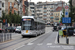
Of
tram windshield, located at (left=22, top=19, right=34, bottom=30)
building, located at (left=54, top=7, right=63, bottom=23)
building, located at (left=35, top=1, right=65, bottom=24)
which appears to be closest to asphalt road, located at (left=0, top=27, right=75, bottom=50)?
tram windshield, located at (left=22, top=19, right=34, bottom=30)

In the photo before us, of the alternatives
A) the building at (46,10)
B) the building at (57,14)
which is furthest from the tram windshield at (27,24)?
the building at (46,10)

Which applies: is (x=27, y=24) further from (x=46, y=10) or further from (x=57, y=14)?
(x=46, y=10)

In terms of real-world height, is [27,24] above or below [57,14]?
below

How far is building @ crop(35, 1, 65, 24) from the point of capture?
12975 centimetres

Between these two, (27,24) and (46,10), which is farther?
(46,10)

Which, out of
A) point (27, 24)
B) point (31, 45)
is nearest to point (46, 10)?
point (27, 24)

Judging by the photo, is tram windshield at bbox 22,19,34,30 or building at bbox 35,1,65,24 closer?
tram windshield at bbox 22,19,34,30

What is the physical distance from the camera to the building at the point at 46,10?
12975cm

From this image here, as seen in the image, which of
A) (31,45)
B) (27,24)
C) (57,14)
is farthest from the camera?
(57,14)

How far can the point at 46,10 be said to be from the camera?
5187 inches

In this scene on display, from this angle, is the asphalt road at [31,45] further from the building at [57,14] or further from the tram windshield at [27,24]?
the building at [57,14]

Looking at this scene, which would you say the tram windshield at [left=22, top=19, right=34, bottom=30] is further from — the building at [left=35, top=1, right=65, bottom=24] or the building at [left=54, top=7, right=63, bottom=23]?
the building at [left=35, top=1, right=65, bottom=24]

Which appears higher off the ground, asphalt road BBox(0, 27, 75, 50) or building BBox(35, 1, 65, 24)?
building BBox(35, 1, 65, 24)

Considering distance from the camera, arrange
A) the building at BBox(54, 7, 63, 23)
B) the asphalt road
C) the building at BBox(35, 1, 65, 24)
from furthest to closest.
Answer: the building at BBox(35, 1, 65, 24), the building at BBox(54, 7, 63, 23), the asphalt road
